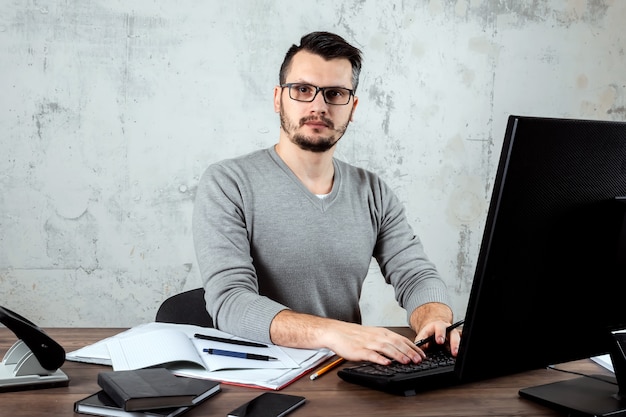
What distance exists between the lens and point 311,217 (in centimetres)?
217

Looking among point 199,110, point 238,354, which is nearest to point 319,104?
point 238,354

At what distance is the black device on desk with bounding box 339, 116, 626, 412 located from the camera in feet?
3.29

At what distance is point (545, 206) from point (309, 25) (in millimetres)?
2868

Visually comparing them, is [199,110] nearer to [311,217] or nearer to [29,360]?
[311,217]

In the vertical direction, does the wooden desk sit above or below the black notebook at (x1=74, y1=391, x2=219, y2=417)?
below

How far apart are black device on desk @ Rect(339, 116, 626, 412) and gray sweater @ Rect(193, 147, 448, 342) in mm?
830

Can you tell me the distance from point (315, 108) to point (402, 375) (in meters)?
1.03

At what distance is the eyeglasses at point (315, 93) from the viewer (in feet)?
6.93

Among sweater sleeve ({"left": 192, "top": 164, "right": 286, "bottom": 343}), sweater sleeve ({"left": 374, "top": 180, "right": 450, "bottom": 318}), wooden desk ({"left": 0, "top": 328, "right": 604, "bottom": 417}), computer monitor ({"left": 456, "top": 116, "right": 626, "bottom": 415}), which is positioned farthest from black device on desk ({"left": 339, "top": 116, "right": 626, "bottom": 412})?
sweater sleeve ({"left": 374, "top": 180, "right": 450, "bottom": 318})

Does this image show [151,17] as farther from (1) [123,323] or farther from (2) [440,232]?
(2) [440,232]

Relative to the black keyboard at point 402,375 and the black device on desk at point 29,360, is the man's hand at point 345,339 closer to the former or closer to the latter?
the black keyboard at point 402,375

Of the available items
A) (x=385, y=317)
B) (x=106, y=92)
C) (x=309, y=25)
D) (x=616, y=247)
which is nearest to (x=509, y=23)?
(x=309, y=25)

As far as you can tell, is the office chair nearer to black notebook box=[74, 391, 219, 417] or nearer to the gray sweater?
the gray sweater

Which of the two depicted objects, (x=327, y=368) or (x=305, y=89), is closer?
(x=327, y=368)
